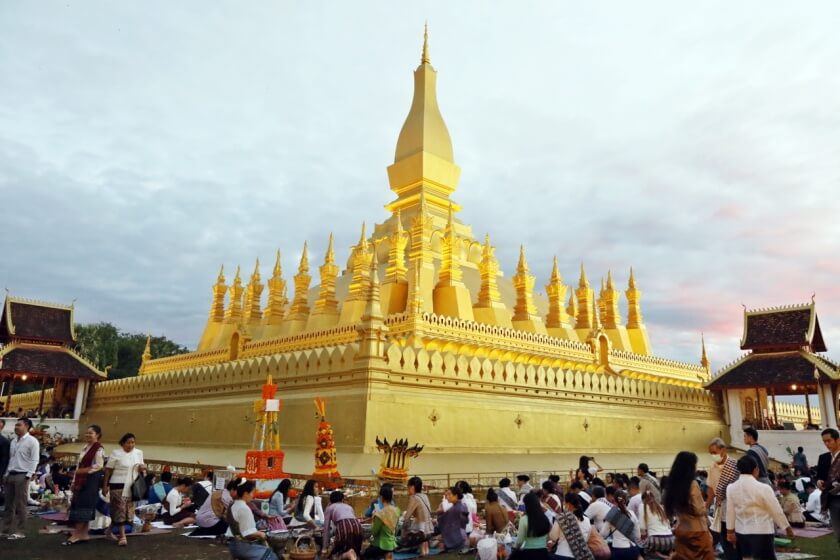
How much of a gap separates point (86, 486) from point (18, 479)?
3.67ft

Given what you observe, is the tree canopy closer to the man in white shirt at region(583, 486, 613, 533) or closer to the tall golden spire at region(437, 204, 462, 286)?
the tall golden spire at region(437, 204, 462, 286)

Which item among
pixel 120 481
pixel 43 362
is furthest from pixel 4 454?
pixel 43 362

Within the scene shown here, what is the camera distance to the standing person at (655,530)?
7168 millimetres

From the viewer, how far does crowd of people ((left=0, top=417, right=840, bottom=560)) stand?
5.95 metres

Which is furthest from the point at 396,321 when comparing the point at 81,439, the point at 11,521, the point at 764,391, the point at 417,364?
the point at 764,391

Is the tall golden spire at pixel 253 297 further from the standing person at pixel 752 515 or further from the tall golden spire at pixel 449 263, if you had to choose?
the standing person at pixel 752 515

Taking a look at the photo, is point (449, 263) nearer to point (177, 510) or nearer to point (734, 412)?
point (734, 412)

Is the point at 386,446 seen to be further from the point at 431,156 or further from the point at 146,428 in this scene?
the point at 431,156

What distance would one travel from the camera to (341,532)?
730 cm

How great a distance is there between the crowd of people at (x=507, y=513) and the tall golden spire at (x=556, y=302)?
597 inches

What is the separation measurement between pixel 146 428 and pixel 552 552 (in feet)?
61.0

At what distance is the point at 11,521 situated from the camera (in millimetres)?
A: 8562

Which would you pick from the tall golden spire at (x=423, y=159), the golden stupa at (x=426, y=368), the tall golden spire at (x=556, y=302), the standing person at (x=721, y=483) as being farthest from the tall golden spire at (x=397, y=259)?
the standing person at (x=721, y=483)

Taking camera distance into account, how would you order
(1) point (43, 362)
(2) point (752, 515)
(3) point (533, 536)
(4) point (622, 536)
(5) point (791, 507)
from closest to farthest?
(2) point (752, 515) < (3) point (533, 536) < (4) point (622, 536) < (5) point (791, 507) < (1) point (43, 362)
